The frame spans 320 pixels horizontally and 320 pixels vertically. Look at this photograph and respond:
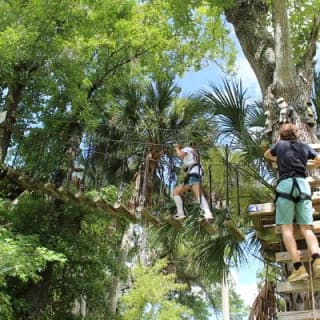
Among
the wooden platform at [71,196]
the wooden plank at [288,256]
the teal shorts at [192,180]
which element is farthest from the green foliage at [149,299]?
the wooden plank at [288,256]

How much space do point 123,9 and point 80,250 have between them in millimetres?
4478

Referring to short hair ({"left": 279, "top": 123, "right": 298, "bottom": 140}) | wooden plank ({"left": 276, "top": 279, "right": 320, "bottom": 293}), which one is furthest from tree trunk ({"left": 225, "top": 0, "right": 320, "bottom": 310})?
wooden plank ({"left": 276, "top": 279, "right": 320, "bottom": 293})

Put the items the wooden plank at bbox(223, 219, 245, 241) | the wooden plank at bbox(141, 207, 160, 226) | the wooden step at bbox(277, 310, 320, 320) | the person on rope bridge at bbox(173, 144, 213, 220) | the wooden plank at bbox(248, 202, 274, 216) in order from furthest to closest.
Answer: the person on rope bridge at bbox(173, 144, 213, 220), the wooden plank at bbox(141, 207, 160, 226), the wooden plank at bbox(223, 219, 245, 241), the wooden plank at bbox(248, 202, 274, 216), the wooden step at bbox(277, 310, 320, 320)

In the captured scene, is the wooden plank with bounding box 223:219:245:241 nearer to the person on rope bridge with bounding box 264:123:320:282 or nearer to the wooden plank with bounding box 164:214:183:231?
the wooden plank with bounding box 164:214:183:231

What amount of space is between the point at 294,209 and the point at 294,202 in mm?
65

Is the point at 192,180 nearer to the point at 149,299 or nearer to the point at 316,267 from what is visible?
the point at 316,267

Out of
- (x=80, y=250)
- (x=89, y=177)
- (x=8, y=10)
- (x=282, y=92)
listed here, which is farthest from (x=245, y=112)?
(x=89, y=177)

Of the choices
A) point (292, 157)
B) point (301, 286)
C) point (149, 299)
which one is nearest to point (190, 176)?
point (292, 157)

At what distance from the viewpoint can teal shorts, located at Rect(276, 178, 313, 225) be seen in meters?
3.94

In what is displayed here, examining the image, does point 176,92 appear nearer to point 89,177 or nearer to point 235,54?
point 235,54

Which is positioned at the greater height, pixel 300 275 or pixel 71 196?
pixel 71 196

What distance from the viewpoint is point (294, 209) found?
13.1 ft

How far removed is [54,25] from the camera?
7391 mm

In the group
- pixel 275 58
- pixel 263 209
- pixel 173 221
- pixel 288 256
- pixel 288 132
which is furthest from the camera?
pixel 173 221
